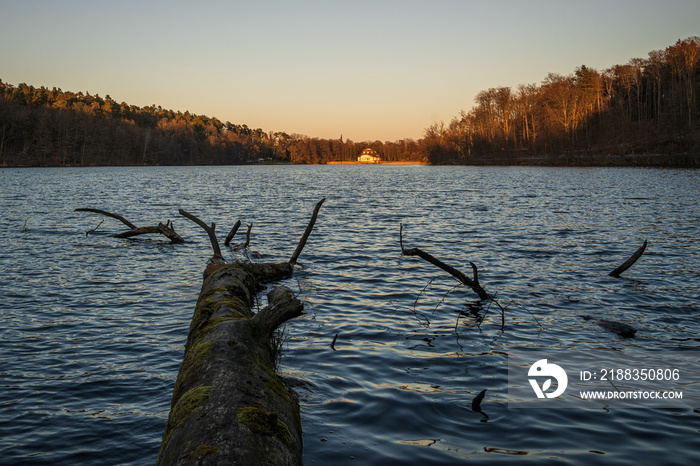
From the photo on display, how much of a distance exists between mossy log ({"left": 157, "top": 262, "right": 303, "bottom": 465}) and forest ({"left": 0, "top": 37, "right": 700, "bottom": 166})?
83.6 m

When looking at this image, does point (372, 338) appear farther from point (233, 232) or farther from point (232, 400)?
point (233, 232)

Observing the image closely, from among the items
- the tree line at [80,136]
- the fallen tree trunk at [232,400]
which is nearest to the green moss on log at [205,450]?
the fallen tree trunk at [232,400]

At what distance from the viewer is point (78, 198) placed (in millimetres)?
39656

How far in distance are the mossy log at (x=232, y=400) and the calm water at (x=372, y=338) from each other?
81 centimetres

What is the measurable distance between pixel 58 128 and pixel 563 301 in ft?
461

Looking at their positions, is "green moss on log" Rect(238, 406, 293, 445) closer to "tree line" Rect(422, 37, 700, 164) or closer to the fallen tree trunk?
the fallen tree trunk

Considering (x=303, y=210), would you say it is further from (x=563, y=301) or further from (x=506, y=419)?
(x=506, y=419)

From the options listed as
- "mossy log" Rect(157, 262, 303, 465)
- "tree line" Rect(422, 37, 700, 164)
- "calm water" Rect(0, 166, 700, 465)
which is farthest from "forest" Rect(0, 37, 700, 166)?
"mossy log" Rect(157, 262, 303, 465)

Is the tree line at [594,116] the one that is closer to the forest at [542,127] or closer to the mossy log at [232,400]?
the forest at [542,127]

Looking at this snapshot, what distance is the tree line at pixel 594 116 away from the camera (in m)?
88.0

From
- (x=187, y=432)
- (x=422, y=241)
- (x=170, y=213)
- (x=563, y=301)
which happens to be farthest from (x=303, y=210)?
(x=187, y=432)

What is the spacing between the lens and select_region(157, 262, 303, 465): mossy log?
3.48 metres

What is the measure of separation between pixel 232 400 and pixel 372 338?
464 cm

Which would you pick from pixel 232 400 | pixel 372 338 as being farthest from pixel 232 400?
pixel 372 338
